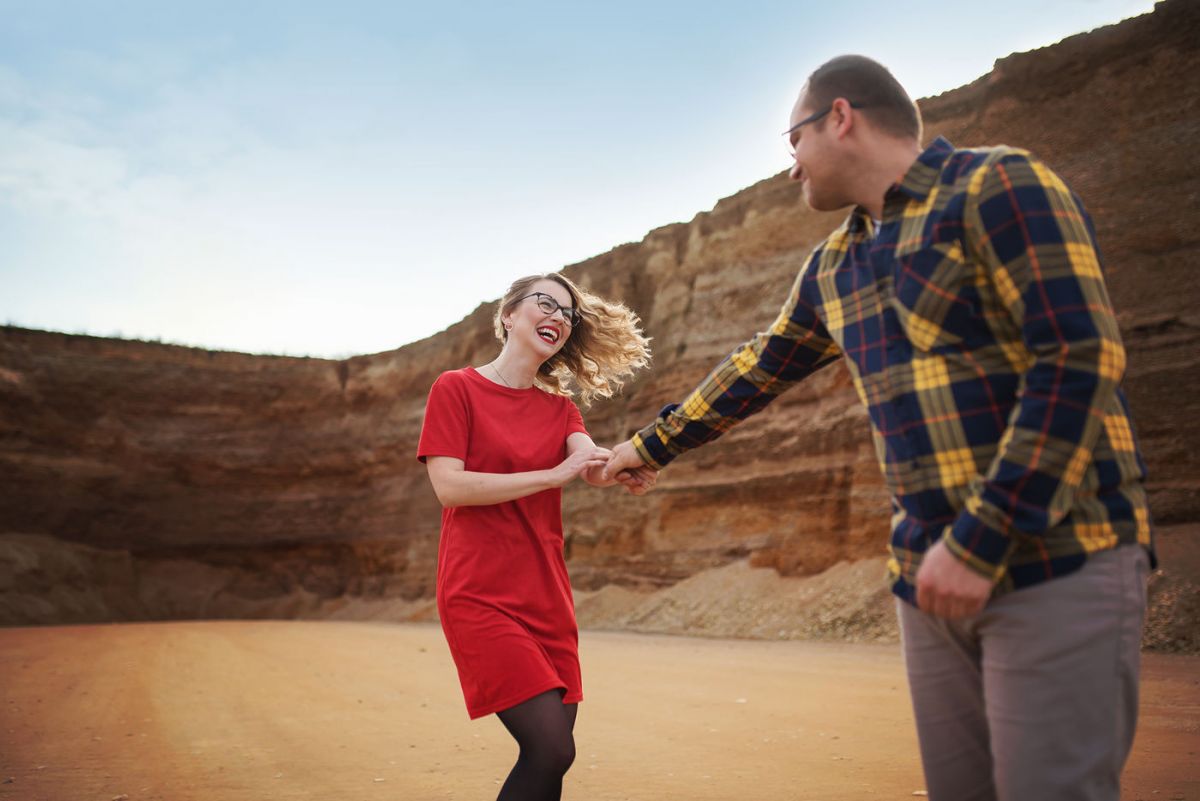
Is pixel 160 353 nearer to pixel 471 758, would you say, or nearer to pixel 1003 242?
pixel 471 758

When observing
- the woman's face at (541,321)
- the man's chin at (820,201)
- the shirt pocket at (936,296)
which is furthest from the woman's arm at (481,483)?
the shirt pocket at (936,296)

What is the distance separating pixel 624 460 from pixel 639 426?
2184 cm

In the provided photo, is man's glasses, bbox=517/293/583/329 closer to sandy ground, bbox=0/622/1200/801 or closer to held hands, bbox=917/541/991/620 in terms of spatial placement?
held hands, bbox=917/541/991/620

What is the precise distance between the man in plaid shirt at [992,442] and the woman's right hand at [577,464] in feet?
4.08

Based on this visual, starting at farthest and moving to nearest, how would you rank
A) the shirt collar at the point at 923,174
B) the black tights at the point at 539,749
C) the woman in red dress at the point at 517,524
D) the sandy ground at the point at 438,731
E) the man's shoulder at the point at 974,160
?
the sandy ground at the point at 438,731 → the woman in red dress at the point at 517,524 → the black tights at the point at 539,749 → the shirt collar at the point at 923,174 → the man's shoulder at the point at 974,160

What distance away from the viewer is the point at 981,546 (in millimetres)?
1791

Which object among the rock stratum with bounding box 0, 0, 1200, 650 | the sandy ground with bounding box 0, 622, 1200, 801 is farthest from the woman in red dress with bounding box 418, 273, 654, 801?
the rock stratum with bounding box 0, 0, 1200, 650

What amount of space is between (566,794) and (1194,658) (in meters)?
9.53

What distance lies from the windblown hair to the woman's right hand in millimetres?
1458

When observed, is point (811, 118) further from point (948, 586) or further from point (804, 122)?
point (948, 586)

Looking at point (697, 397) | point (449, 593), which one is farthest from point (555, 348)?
point (449, 593)

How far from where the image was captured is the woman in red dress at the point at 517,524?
114 inches

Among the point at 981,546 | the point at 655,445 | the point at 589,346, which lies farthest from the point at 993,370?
the point at 589,346

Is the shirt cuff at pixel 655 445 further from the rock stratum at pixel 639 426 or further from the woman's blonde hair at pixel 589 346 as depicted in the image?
the rock stratum at pixel 639 426
